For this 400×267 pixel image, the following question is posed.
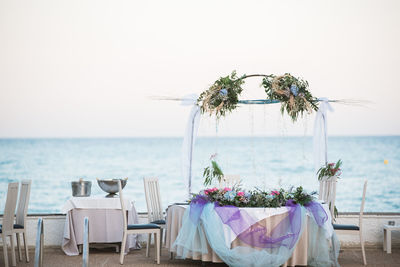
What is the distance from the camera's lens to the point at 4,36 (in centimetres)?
1612

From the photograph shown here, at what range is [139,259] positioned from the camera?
25.6 feet

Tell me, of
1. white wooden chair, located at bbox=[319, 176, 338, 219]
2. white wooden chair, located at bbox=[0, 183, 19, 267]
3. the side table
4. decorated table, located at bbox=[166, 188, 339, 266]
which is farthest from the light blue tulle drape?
white wooden chair, located at bbox=[0, 183, 19, 267]

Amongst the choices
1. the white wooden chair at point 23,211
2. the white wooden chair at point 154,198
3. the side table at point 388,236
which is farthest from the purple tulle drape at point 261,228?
the white wooden chair at point 23,211

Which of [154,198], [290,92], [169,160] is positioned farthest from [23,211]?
[169,160]

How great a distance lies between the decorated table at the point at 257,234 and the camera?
655 cm

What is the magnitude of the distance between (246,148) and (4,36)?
15.6m

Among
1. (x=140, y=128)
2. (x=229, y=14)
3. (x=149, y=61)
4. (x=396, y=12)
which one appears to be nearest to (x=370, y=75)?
(x=396, y=12)

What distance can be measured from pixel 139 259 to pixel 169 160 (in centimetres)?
2158

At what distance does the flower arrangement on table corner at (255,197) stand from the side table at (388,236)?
6.98 ft

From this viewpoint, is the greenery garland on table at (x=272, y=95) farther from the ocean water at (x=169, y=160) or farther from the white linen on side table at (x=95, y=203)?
the ocean water at (x=169, y=160)

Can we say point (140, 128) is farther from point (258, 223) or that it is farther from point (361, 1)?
point (258, 223)

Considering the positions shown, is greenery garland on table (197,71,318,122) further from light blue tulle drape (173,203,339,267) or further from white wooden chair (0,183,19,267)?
white wooden chair (0,183,19,267)

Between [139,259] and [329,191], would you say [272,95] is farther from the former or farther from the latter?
[139,259]

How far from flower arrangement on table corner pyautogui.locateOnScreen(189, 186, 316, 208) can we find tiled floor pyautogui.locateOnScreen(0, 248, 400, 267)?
952 mm
